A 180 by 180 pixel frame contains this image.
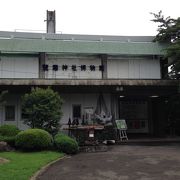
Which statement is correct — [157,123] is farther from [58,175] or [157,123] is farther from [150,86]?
[58,175]

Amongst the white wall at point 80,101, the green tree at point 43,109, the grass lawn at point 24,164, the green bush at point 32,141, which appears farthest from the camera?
the white wall at point 80,101

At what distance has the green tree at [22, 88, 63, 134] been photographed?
1980 centimetres

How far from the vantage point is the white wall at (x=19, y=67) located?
2534 cm

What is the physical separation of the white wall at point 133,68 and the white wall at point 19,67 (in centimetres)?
550

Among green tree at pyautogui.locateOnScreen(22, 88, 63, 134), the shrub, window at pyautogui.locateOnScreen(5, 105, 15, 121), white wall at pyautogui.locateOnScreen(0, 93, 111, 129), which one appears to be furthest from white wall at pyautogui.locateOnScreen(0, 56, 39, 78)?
the shrub

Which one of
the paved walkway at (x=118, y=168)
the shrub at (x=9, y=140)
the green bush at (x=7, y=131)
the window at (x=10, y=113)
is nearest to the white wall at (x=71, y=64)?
the window at (x=10, y=113)

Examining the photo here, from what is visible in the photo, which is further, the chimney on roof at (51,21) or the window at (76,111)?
the chimney on roof at (51,21)

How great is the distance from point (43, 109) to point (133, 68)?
9.71 metres

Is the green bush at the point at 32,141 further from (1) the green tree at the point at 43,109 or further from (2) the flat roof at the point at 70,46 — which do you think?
(2) the flat roof at the point at 70,46

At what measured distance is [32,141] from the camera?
16781 mm

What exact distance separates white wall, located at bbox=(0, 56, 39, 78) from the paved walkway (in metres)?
11.0

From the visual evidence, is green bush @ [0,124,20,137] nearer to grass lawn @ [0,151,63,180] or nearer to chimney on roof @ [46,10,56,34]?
grass lawn @ [0,151,63,180]

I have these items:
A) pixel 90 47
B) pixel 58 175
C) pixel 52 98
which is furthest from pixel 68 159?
pixel 90 47

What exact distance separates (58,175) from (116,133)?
12.1 m
